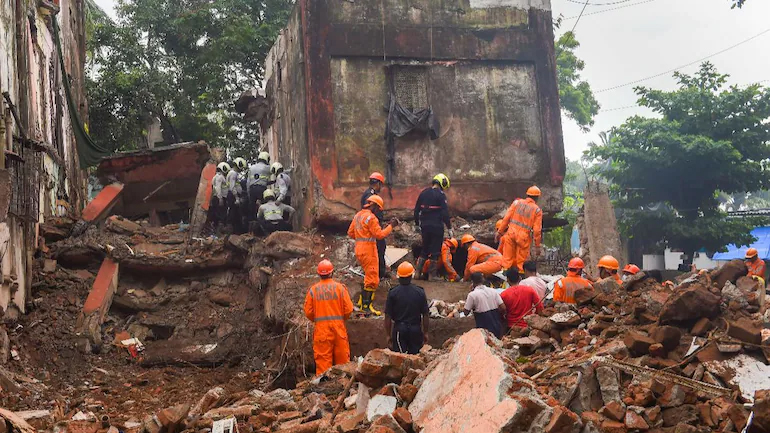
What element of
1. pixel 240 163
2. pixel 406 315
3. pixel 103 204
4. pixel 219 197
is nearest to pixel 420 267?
pixel 406 315

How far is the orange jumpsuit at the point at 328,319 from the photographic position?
9453 millimetres

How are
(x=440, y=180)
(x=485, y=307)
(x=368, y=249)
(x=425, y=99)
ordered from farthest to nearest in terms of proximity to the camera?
(x=425, y=99), (x=440, y=180), (x=368, y=249), (x=485, y=307)

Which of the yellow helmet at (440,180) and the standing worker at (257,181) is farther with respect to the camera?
the standing worker at (257,181)

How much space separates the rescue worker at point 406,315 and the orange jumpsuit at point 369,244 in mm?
2007

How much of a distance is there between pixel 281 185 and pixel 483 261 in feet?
15.3

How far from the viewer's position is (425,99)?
1515 cm

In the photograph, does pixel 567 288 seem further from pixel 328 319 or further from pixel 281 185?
pixel 281 185

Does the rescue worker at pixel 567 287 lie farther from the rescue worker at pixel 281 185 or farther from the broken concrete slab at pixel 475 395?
the rescue worker at pixel 281 185

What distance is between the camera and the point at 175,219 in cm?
1997

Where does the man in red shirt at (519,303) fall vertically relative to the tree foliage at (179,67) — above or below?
below

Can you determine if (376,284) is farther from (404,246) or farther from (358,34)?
(358,34)

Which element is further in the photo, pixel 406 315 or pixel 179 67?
pixel 179 67

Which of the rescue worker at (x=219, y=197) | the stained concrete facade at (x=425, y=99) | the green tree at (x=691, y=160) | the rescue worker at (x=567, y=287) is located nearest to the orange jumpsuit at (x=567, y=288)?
the rescue worker at (x=567, y=287)

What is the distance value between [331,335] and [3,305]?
4.16 meters
